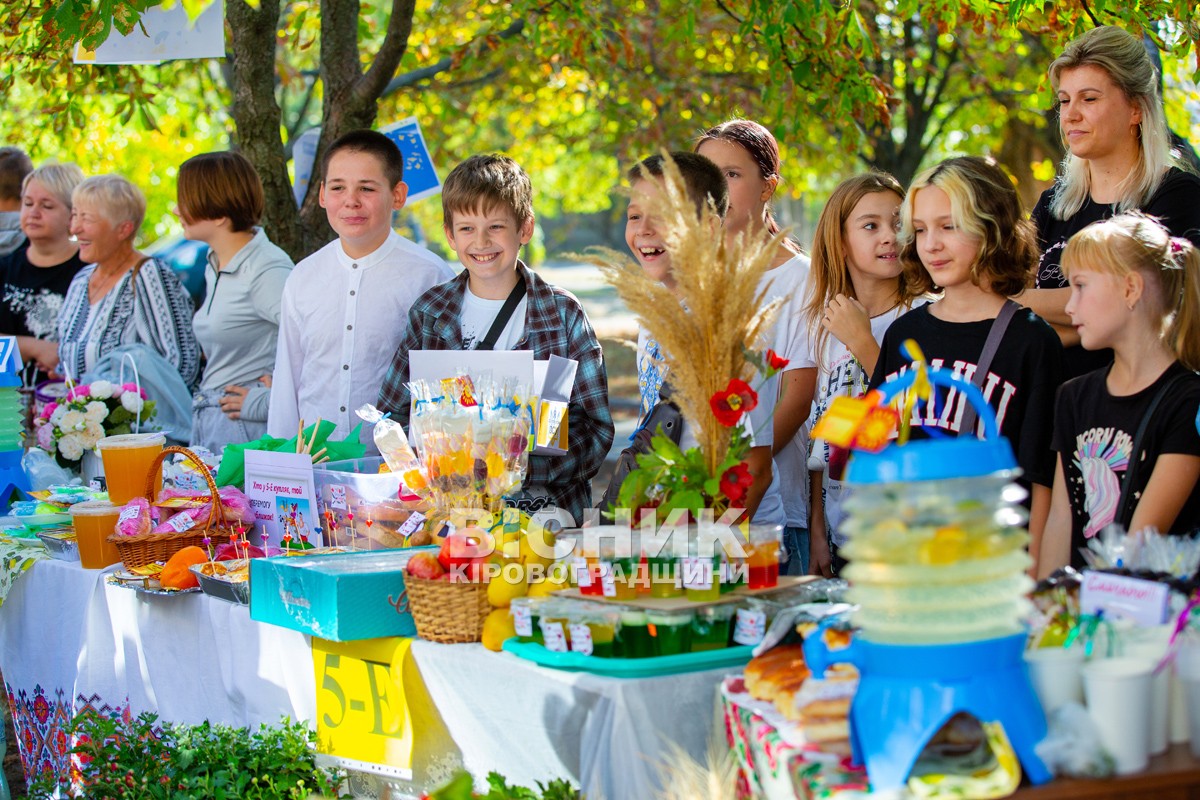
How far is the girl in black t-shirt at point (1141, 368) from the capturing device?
2766 millimetres

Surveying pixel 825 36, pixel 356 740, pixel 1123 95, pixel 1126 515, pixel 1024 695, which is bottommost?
pixel 356 740

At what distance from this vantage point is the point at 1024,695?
2105mm

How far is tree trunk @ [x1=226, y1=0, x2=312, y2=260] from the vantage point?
623 cm

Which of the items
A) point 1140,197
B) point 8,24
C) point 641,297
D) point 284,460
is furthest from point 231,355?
point 1140,197

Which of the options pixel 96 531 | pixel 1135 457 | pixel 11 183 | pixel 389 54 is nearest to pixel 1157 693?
pixel 1135 457

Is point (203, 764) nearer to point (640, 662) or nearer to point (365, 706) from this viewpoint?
point (365, 706)

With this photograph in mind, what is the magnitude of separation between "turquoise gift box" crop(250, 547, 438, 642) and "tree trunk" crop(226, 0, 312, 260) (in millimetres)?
3563

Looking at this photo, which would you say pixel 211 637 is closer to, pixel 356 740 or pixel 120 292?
pixel 356 740

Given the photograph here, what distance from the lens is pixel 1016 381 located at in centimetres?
314

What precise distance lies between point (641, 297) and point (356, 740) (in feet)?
4.22

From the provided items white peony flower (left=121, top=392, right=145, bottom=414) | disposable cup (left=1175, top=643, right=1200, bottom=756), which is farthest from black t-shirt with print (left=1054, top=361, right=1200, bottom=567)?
white peony flower (left=121, top=392, right=145, bottom=414)

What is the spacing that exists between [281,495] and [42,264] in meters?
3.40

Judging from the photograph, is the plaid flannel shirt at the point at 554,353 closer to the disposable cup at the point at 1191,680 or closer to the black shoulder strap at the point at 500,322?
the black shoulder strap at the point at 500,322

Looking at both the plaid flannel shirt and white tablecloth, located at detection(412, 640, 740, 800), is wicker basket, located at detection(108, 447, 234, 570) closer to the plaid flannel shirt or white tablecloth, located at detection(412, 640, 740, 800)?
the plaid flannel shirt
